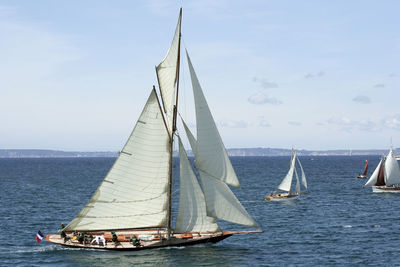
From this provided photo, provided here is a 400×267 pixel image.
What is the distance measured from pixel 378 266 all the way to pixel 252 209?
115ft

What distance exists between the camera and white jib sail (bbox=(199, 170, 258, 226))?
4156 cm

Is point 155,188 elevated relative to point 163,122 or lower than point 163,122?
lower

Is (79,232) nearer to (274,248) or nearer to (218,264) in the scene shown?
(218,264)

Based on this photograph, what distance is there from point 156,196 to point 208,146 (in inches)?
258

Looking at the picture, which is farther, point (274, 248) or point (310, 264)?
point (274, 248)

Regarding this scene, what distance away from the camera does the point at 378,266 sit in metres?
41.3

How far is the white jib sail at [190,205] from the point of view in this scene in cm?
4266

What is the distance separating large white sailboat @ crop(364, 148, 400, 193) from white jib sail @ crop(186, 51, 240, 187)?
213 ft

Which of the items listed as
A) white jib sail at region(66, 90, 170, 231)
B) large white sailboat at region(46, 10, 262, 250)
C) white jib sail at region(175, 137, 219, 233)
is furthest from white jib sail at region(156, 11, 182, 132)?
white jib sail at region(175, 137, 219, 233)

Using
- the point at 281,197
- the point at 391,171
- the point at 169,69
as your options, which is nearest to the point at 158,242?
the point at 169,69

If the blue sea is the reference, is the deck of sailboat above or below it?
above

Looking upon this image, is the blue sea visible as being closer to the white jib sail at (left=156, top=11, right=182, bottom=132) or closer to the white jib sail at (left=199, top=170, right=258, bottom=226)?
the white jib sail at (left=199, top=170, right=258, bottom=226)

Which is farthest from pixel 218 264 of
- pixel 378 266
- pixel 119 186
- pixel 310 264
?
pixel 378 266

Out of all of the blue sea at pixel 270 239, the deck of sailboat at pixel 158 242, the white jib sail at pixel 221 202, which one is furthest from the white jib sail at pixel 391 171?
the white jib sail at pixel 221 202
